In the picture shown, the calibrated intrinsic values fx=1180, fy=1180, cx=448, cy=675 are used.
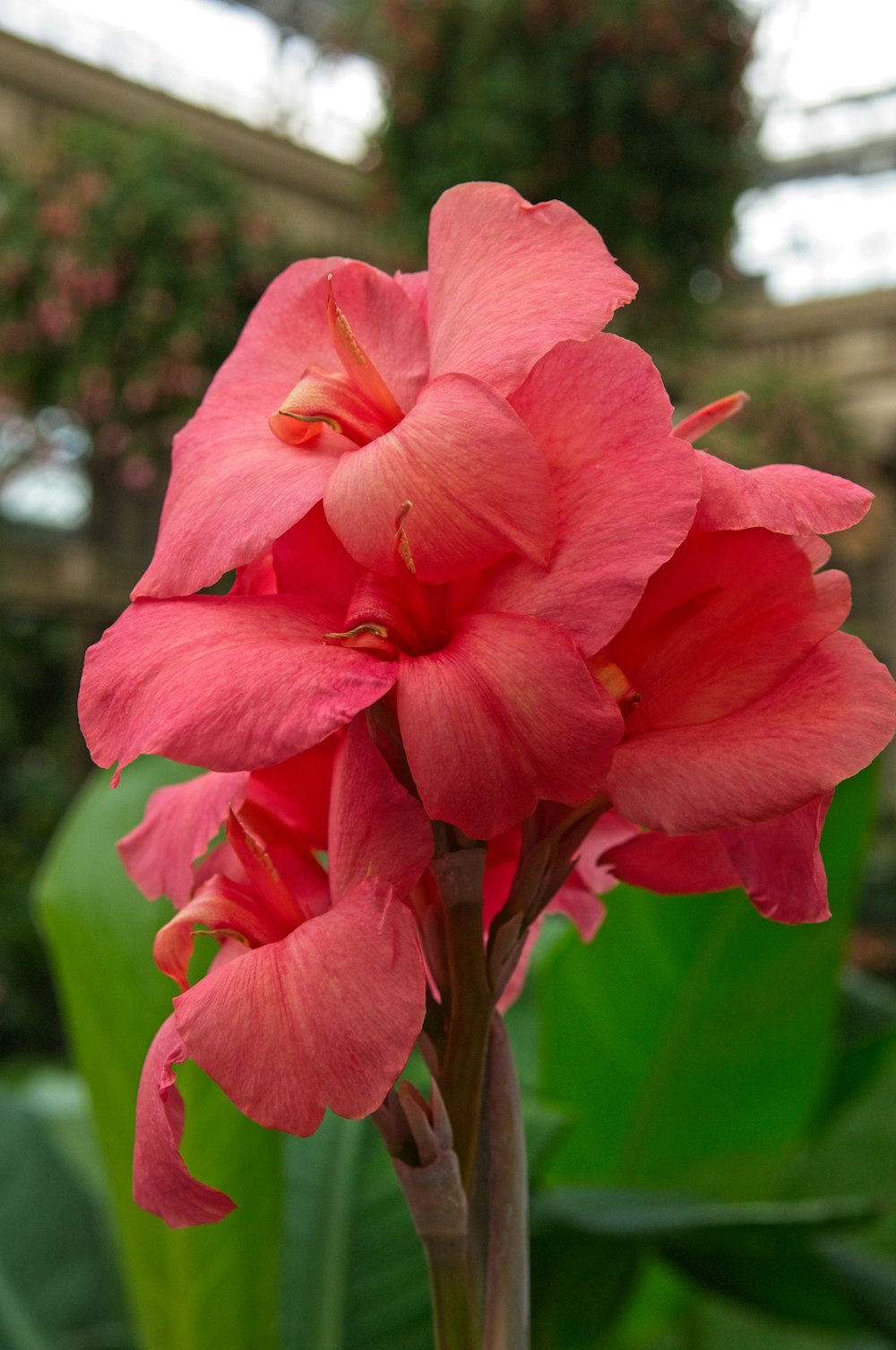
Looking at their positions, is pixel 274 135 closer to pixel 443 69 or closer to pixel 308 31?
pixel 308 31

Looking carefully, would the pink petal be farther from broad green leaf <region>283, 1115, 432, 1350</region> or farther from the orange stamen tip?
broad green leaf <region>283, 1115, 432, 1350</region>

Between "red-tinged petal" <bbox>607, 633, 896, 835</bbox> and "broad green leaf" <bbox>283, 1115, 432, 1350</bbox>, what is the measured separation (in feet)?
1.84

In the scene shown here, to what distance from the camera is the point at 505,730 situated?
27 cm

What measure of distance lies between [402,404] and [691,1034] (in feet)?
2.47

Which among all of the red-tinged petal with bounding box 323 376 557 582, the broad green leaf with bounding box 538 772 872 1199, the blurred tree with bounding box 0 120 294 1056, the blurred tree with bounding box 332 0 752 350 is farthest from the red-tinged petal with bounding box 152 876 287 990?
the blurred tree with bounding box 0 120 294 1056

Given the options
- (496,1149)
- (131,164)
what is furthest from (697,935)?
(131,164)

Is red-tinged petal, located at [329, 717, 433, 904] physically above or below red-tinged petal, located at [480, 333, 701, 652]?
below

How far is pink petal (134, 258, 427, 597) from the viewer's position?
31 cm

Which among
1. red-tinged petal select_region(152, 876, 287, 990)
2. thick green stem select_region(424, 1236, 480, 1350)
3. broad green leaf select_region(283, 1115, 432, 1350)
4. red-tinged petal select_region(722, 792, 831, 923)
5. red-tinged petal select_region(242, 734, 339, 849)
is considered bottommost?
broad green leaf select_region(283, 1115, 432, 1350)

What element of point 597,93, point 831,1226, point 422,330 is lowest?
point 831,1226

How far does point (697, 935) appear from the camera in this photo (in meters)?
0.96

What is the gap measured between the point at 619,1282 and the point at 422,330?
2.51 ft

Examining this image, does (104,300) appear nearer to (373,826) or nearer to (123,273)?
(123,273)

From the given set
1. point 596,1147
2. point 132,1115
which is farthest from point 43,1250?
point 596,1147
